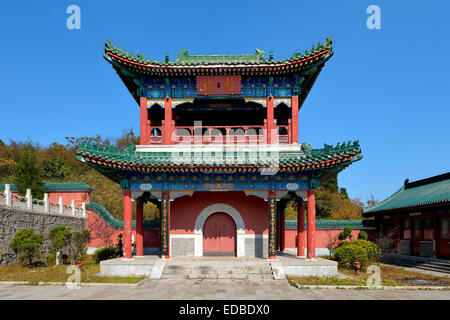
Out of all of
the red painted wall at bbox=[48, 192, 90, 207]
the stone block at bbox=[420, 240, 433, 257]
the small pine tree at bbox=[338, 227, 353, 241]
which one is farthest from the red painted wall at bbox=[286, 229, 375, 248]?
the red painted wall at bbox=[48, 192, 90, 207]

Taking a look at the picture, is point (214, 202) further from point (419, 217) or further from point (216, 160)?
point (419, 217)

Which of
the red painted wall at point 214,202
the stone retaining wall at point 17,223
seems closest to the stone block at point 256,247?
the red painted wall at point 214,202

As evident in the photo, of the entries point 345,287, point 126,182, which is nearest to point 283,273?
point 345,287

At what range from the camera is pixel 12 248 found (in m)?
15.5

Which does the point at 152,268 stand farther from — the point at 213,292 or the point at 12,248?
the point at 12,248

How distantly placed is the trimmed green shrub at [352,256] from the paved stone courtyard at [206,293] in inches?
145

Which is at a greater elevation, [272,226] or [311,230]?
[272,226]

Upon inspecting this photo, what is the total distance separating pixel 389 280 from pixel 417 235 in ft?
25.8

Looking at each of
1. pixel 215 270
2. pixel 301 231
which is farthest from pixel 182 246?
pixel 301 231

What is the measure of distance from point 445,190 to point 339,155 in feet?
29.9

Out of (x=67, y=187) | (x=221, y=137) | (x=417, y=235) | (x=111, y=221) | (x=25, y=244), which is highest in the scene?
(x=221, y=137)

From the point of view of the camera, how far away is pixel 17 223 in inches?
653

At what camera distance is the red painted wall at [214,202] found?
14.3m
